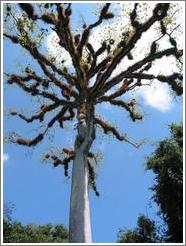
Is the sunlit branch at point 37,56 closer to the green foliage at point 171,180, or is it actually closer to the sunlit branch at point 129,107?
the sunlit branch at point 129,107

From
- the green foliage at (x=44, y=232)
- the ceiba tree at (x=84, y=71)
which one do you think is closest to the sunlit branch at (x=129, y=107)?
the ceiba tree at (x=84, y=71)

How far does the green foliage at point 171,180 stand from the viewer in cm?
2227

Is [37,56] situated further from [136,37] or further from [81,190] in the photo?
[81,190]

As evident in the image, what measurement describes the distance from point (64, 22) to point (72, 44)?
84 centimetres

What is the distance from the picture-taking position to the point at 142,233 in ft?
78.3

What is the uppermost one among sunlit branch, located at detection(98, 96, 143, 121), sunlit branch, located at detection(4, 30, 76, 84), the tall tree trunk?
sunlit branch, located at detection(4, 30, 76, 84)

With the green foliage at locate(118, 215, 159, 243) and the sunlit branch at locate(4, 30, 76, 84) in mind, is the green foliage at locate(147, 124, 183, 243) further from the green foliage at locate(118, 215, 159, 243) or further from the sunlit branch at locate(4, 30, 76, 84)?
the sunlit branch at locate(4, 30, 76, 84)

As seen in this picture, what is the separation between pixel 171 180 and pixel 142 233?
3216mm

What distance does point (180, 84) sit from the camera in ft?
63.1

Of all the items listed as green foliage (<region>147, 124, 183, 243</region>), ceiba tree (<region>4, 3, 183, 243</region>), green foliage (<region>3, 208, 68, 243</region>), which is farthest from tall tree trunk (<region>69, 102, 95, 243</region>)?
green foliage (<region>3, 208, 68, 243</region>)

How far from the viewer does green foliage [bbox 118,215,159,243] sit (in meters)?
23.1

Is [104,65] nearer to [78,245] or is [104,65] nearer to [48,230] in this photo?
[78,245]

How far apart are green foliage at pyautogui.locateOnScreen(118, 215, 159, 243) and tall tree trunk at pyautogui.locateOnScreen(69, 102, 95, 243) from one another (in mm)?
9321

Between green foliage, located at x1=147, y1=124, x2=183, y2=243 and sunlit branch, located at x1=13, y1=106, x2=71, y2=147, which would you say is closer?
sunlit branch, located at x1=13, y1=106, x2=71, y2=147
